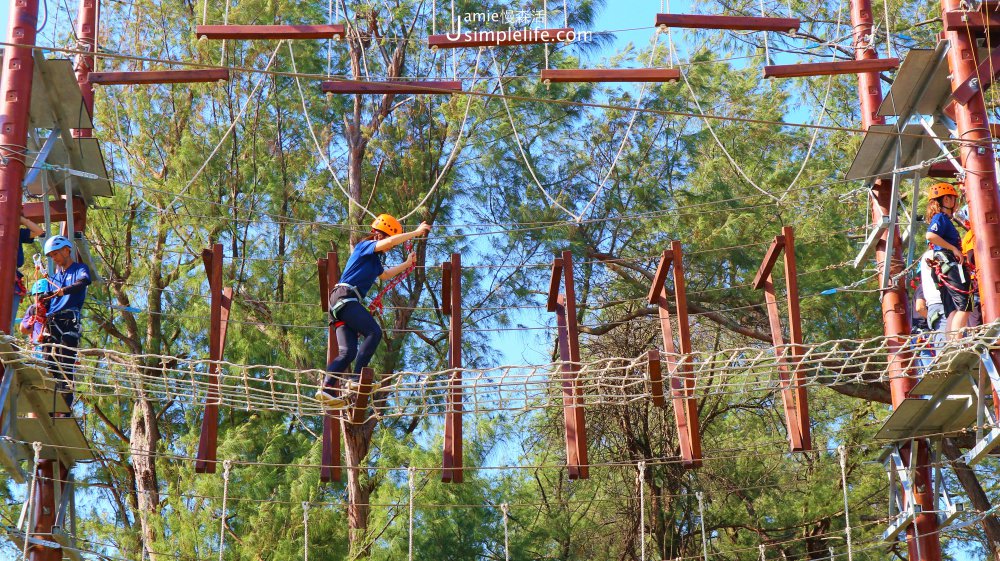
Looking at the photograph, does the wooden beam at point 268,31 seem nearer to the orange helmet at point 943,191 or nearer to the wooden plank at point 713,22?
the wooden plank at point 713,22

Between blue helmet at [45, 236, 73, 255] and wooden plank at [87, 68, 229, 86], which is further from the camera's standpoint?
wooden plank at [87, 68, 229, 86]

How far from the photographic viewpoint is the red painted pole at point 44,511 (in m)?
7.36

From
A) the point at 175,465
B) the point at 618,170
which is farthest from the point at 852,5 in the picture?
the point at 175,465

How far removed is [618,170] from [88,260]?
611 cm

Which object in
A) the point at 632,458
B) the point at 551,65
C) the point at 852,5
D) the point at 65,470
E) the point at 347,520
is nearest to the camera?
the point at 65,470

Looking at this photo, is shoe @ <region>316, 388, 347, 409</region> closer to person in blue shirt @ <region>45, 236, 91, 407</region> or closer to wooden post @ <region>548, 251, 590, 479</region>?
wooden post @ <region>548, 251, 590, 479</region>

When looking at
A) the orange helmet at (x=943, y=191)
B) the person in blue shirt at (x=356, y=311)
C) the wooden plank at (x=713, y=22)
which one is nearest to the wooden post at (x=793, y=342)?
the orange helmet at (x=943, y=191)

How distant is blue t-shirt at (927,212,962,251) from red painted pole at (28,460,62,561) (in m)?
5.17

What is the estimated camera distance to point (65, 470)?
25.2 ft

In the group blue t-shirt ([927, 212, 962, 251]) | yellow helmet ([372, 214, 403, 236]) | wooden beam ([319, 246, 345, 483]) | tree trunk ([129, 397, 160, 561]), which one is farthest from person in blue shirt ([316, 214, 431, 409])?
tree trunk ([129, 397, 160, 561])

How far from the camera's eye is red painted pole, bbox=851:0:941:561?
7.72 meters

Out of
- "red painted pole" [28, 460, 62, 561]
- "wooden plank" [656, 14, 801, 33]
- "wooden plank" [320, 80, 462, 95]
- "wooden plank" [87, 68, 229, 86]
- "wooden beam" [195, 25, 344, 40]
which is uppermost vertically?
"wooden plank" [656, 14, 801, 33]

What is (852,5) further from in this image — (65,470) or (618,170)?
(65,470)

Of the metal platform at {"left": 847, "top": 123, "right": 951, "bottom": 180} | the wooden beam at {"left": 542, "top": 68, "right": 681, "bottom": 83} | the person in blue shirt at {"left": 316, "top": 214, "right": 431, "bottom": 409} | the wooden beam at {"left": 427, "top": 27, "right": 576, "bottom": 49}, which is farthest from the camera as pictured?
the wooden beam at {"left": 427, "top": 27, "right": 576, "bottom": 49}
